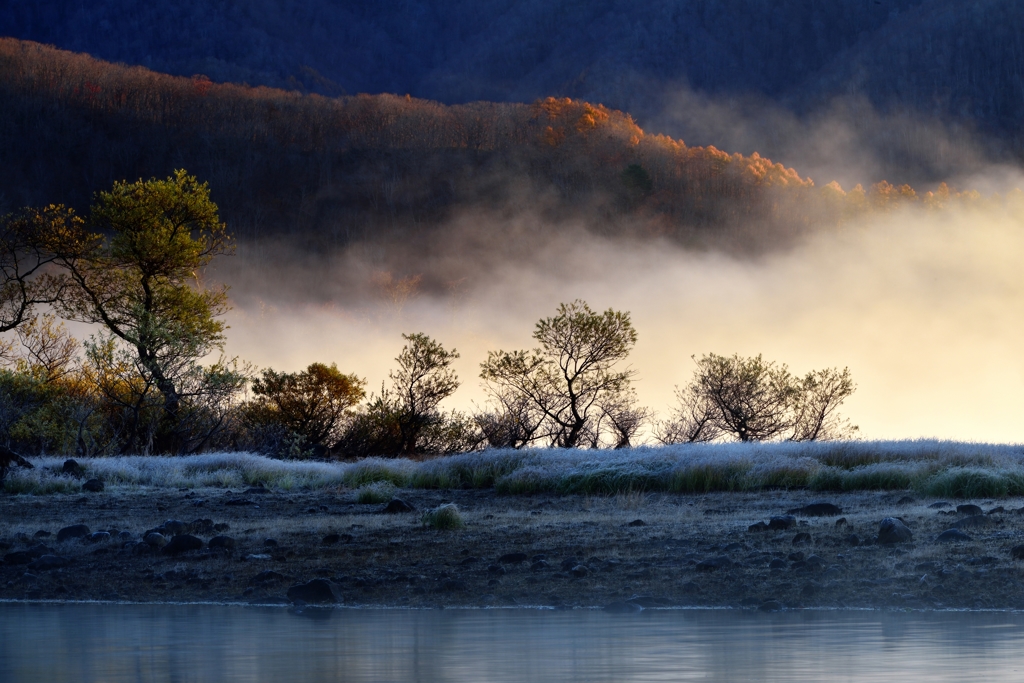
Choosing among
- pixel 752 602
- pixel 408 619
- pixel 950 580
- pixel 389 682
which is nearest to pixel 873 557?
pixel 950 580

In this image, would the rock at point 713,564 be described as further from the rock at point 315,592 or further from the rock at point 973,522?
the rock at point 315,592

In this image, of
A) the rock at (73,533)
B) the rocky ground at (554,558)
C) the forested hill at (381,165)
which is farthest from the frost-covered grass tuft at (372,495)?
the forested hill at (381,165)

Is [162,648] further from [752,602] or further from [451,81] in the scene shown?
[451,81]

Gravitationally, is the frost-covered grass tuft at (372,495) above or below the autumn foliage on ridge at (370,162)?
below

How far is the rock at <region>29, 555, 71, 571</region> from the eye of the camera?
412 inches

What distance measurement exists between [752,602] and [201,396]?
2035cm

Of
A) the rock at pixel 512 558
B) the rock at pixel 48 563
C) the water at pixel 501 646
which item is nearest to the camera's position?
the water at pixel 501 646

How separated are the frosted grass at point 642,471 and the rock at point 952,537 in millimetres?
5182

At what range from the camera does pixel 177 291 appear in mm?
28594

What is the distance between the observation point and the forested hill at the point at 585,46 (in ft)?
327

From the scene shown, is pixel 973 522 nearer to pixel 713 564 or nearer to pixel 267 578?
pixel 713 564

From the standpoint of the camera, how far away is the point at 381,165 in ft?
261

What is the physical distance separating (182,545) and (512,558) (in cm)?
322

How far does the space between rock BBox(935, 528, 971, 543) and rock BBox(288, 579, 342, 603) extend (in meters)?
5.14
